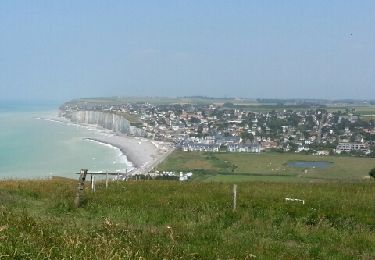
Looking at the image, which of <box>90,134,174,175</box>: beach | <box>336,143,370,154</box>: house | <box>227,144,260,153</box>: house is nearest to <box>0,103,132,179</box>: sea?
<box>90,134,174,175</box>: beach

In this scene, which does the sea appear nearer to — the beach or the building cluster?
the beach

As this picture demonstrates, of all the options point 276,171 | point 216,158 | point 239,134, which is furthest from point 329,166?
point 239,134

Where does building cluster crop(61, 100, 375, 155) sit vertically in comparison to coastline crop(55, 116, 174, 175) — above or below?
above

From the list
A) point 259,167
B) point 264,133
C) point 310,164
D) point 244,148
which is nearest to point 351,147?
point 244,148

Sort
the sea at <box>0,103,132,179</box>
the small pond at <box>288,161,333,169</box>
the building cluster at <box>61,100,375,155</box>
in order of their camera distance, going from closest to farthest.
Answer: the small pond at <box>288,161,333,169</box>
the sea at <box>0,103,132,179</box>
the building cluster at <box>61,100,375,155</box>

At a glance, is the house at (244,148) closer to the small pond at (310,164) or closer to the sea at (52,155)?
the small pond at (310,164)

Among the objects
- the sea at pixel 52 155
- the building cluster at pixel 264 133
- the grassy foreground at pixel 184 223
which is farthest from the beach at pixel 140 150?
the grassy foreground at pixel 184 223

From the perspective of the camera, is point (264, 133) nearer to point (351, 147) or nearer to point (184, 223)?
point (351, 147)
